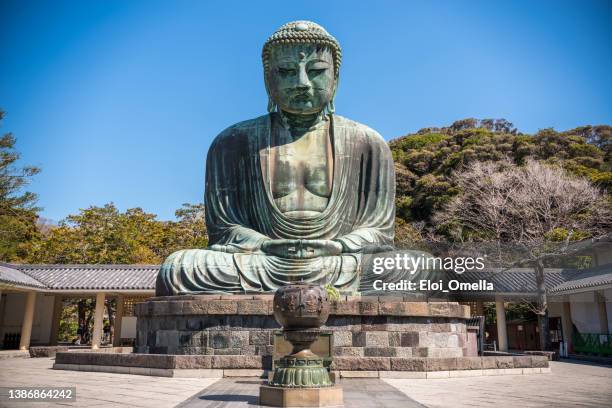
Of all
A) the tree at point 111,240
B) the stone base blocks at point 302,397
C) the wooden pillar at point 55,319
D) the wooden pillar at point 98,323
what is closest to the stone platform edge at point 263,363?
the stone base blocks at point 302,397

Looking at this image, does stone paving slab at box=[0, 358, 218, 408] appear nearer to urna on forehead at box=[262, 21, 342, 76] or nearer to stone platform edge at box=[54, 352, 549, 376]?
stone platform edge at box=[54, 352, 549, 376]

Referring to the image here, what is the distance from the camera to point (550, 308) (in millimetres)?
23266

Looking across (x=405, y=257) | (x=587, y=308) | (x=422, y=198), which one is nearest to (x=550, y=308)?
(x=587, y=308)

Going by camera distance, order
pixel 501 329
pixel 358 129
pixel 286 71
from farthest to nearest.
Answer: pixel 501 329, pixel 358 129, pixel 286 71

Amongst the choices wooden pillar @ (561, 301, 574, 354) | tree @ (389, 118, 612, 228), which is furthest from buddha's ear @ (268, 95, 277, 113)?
tree @ (389, 118, 612, 228)

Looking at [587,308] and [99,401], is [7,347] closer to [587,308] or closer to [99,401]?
[99,401]

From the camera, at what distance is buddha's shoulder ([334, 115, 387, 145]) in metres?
11.1

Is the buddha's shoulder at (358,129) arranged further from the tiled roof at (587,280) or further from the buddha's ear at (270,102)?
the tiled roof at (587,280)

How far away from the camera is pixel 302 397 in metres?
4.68

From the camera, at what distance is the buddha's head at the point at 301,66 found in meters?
10.5

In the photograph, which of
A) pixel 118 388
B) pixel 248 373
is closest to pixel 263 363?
pixel 248 373

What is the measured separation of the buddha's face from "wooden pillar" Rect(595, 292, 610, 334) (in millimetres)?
14378

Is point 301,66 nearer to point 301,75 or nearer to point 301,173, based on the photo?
point 301,75

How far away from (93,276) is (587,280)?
18207mm
